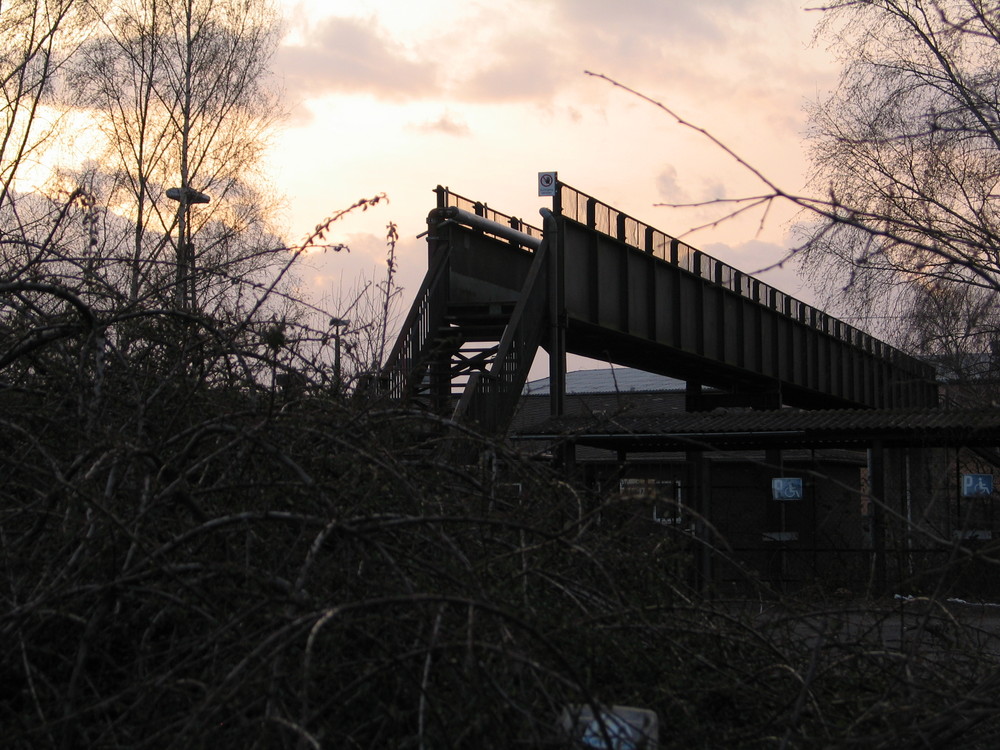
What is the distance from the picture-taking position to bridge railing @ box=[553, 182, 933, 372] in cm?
1911

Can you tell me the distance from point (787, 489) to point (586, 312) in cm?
423

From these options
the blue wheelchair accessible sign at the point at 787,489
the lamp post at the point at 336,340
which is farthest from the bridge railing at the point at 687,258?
the lamp post at the point at 336,340

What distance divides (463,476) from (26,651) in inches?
64.3

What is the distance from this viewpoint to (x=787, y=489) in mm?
18219

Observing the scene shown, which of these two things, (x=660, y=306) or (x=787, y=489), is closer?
(x=787, y=489)

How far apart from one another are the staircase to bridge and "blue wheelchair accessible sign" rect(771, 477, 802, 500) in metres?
2.41

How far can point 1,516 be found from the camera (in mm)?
3844

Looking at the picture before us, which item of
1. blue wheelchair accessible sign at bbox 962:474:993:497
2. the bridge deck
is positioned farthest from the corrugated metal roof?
the bridge deck

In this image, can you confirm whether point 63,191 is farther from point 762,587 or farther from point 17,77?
point 17,77

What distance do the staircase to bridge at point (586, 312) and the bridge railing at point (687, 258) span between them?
0.04 meters

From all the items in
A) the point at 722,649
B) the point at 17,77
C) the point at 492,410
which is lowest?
the point at 722,649

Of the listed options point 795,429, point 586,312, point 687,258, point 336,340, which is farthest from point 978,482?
point 336,340

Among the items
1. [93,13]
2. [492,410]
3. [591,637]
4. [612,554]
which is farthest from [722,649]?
[93,13]

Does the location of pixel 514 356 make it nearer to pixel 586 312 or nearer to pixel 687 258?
pixel 586 312
